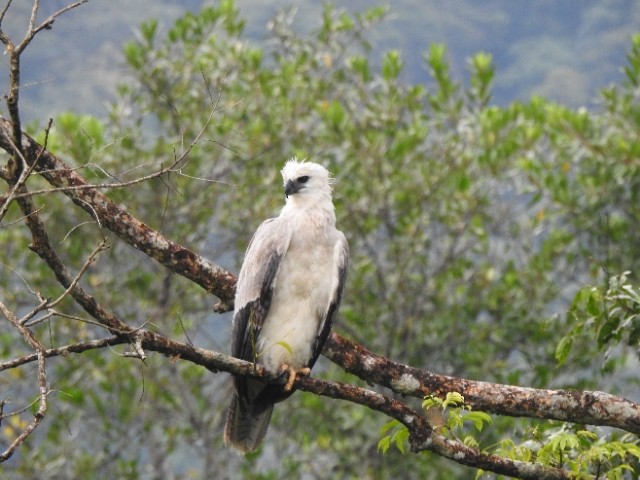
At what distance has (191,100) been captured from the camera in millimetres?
10375

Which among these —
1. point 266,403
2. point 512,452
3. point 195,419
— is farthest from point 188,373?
point 512,452

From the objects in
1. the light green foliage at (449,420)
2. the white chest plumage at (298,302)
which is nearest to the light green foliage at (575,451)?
the light green foliage at (449,420)

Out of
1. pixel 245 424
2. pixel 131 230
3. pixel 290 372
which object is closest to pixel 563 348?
pixel 290 372

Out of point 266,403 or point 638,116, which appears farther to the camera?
point 638,116

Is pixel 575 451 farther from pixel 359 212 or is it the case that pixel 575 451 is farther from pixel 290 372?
pixel 359 212

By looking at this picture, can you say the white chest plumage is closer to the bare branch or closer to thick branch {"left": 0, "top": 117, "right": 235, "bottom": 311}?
thick branch {"left": 0, "top": 117, "right": 235, "bottom": 311}

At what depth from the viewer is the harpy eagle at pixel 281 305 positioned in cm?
464

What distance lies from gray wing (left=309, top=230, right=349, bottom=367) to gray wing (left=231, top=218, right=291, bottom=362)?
28cm

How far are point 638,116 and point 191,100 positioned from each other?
461 cm

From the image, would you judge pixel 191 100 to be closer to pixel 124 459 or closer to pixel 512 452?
A: pixel 124 459

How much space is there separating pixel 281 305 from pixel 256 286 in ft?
0.64

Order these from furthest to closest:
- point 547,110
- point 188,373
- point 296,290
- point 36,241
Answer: point 188,373
point 547,110
point 296,290
point 36,241

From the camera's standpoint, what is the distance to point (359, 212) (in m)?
10.3

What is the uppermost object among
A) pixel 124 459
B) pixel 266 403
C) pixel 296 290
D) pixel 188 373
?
pixel 188 373
